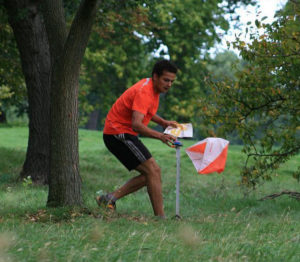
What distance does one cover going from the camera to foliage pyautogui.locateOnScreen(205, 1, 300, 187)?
8.53 meters

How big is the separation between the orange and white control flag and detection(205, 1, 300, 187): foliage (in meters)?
2.31

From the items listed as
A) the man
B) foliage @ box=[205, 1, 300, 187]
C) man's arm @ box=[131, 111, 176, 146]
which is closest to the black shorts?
the man

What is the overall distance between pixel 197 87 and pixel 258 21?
22133 mm

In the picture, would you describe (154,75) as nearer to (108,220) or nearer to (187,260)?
(108,220)

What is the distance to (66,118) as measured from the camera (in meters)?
6.64

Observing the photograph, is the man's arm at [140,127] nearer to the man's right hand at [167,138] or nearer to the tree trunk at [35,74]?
the man's right hand at [167,138]

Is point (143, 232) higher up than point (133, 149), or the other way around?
point (133, 149)

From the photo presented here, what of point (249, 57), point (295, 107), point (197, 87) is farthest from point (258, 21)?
point (197, 87)

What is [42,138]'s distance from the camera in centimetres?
1177

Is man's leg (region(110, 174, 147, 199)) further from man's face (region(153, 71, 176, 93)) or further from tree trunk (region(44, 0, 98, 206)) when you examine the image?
man's face (region(153, 71, 176, 93))

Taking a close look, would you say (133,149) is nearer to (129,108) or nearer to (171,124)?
(129,108)

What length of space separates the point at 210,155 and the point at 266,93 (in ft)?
9.77

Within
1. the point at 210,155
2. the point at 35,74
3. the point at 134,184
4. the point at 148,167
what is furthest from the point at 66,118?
the point at 35,74

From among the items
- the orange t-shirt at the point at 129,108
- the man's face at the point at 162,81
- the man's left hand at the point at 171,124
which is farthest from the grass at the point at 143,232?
the man's face at the point at 162,81
